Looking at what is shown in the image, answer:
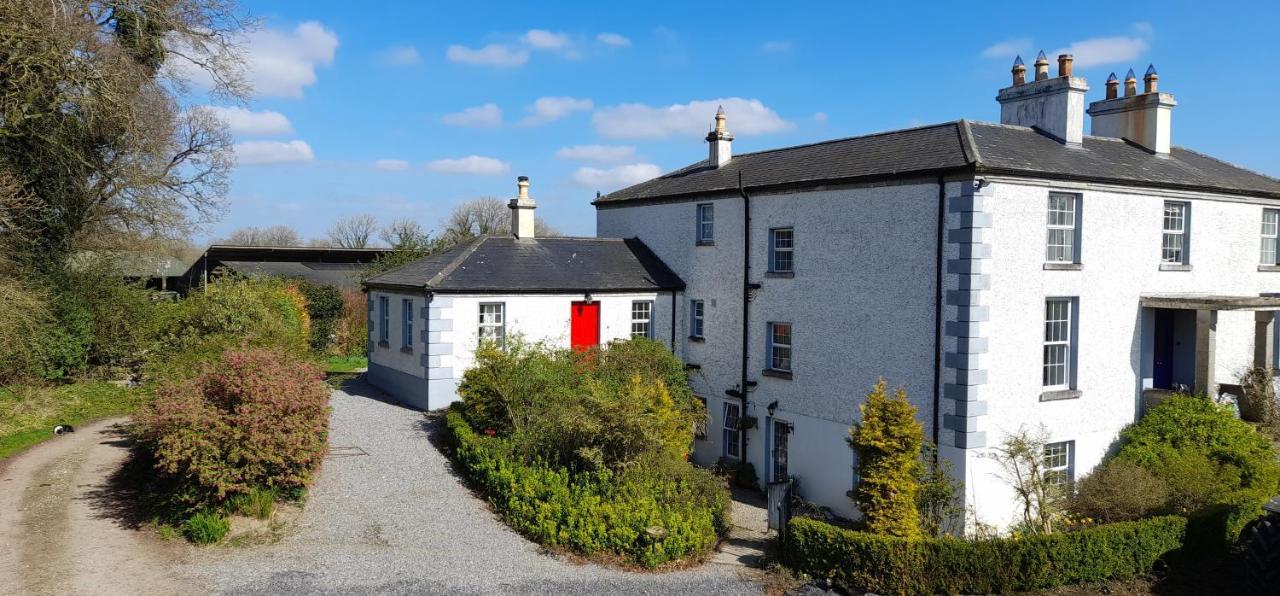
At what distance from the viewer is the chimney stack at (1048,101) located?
19203 millimetres

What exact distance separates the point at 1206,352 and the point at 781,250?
32.5ft

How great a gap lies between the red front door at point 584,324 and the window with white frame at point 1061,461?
1216cm

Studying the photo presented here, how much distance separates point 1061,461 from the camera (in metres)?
18.2

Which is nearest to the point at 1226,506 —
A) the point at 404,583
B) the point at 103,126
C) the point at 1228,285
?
the point at 1228,285

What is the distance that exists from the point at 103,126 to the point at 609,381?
17.2 metres

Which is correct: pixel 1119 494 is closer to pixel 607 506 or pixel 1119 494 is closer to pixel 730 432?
pixel 730 432

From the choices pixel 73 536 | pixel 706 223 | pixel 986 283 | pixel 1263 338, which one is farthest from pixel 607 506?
pixel 1263 338

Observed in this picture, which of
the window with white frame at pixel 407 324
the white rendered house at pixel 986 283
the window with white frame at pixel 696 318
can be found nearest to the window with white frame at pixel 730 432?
the white rendered house at pixel 986 283

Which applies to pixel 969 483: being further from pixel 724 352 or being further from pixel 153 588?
pixel 153 588

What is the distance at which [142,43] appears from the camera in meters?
25.7

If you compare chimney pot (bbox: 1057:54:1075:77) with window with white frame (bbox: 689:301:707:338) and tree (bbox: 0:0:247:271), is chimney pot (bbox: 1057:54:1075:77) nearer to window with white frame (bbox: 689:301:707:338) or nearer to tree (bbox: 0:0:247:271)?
window with white frame (bbox: 689:301:707:338)

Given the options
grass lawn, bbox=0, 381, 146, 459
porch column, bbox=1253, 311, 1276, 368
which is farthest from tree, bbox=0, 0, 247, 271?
porch column, bbox=1253, 311, 1276, 368

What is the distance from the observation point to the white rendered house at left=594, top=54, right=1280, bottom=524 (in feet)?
55.4

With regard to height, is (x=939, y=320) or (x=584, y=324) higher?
(x=939, y=320)
